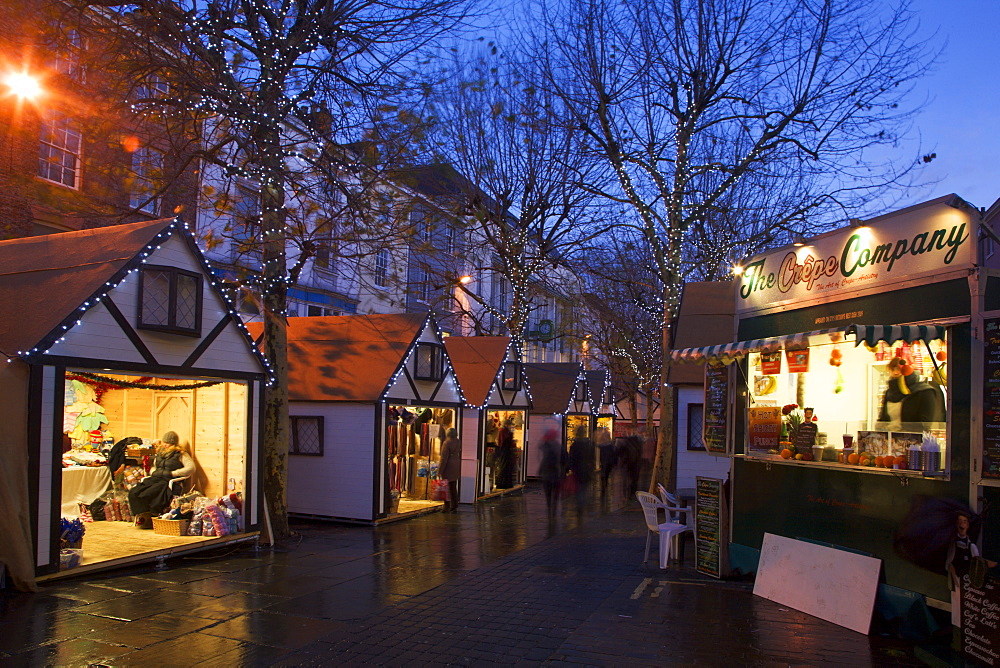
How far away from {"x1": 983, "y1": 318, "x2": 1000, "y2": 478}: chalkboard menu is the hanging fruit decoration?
2282mm

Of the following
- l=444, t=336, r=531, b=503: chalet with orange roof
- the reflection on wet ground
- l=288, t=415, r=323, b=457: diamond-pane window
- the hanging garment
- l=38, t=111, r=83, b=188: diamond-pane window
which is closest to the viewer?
the reflection on wet ground

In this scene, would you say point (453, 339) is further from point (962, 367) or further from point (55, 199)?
point (962, 367)

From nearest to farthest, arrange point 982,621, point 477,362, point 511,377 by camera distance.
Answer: point 982,621 < point 477,362 < point 511,377

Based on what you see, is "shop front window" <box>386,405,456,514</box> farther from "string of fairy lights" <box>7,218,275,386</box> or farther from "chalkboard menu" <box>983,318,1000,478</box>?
"chalkboard menu" <box>983,318,1000,478</box>

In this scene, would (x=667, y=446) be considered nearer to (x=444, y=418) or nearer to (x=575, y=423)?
(x=444, y=418)

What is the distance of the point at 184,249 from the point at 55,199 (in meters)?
2.41

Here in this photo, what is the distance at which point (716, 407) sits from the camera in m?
10.4

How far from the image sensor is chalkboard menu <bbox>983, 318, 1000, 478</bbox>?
6383 millimetres

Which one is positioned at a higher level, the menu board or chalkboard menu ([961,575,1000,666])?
the menu board

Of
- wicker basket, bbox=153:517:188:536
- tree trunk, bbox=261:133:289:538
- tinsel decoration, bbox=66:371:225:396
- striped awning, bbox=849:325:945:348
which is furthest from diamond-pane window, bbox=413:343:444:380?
striped awning, bbox=849:325:945:348

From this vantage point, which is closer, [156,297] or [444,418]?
[156,297]

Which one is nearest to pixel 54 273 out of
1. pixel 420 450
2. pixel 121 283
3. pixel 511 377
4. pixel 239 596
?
pixel 121 283

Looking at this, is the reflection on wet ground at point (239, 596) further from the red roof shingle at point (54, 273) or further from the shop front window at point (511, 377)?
the shop front window at point (511, 377)

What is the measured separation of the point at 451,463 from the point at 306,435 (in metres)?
3.11
